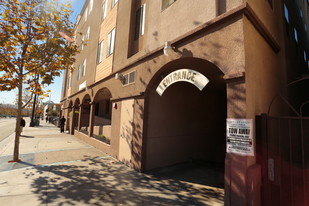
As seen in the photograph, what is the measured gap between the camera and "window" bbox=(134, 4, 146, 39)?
27.5 ft

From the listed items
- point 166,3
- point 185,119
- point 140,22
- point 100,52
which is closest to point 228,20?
point 166,3

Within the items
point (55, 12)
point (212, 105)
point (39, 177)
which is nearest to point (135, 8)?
point (55, 12)

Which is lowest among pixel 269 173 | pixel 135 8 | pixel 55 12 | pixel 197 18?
pixel 269 173

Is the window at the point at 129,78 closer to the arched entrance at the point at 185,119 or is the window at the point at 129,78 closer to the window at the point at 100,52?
the arched entrance at the point at 185,119

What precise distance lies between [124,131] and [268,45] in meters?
7.00

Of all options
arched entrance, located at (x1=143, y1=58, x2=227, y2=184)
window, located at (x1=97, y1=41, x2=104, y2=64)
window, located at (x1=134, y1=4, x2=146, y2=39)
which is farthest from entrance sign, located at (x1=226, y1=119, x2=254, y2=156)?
window, located at (x1=97, y1=41, x2=104, y2=64)

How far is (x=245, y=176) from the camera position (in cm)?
350

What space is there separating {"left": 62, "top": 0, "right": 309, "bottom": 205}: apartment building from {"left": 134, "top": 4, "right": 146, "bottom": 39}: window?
0.06 meters

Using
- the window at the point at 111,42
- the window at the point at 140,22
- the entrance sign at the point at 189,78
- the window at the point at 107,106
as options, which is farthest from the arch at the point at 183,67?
the window at the point at 107,106

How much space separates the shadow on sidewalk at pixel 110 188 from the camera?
4398 mm

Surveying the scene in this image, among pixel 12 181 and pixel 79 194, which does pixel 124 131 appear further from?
pixel 12 181

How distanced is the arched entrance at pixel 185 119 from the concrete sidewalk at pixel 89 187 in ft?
4.67

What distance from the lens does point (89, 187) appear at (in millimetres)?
5074

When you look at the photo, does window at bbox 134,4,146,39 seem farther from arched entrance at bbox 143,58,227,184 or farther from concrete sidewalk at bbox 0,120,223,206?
concrete sidewalk at bbox 0,120,223,206
